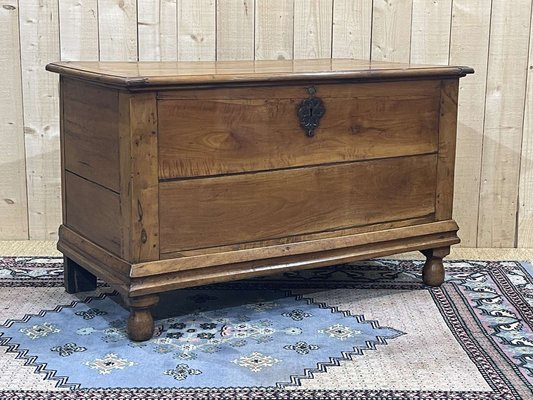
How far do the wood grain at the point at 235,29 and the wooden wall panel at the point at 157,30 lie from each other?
5.9 inches

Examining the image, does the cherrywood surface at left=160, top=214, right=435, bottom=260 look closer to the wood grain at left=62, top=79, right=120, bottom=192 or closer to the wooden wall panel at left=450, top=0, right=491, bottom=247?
the wood grain at left=62, top=79, right=120, bottom=192

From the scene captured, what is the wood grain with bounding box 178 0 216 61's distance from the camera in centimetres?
289

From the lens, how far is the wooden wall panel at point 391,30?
2.94 meters

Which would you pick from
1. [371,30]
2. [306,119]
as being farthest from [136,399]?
[371,30]

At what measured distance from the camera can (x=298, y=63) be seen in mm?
2568

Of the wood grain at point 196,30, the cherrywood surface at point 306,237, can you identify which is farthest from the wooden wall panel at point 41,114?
the cherrywood surface at point 306,237

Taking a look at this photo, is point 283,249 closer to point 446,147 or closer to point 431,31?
point 446,147

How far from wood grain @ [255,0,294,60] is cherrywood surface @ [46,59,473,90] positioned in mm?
334

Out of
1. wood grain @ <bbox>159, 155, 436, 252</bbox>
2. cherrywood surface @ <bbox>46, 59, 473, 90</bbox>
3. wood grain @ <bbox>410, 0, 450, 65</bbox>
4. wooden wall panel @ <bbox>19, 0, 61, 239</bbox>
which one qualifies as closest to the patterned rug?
wood grain @ <bbox>159, 155, 436, 252</bbox>

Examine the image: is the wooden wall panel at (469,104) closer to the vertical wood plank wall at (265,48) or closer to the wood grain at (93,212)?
the vertical wood plank wall at (265,48)

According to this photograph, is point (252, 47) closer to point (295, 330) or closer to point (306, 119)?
point (306, 119)

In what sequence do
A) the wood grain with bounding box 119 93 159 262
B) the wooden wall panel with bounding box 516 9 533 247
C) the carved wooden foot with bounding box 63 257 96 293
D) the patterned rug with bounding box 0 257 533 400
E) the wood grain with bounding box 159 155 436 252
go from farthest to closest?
1. the wooden wall panel with bounding box 516 9 533 247
2. the carved wooden foot with bounding box 63 257 96 293
3. the wood grain with bounding box 159 155 436 252
4. the wood grain with bounding box 119 93 159 262
5. the patterned rug with bounding box 0 257 533 400

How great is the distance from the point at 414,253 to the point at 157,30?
112 cm

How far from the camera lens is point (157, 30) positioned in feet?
9.52
